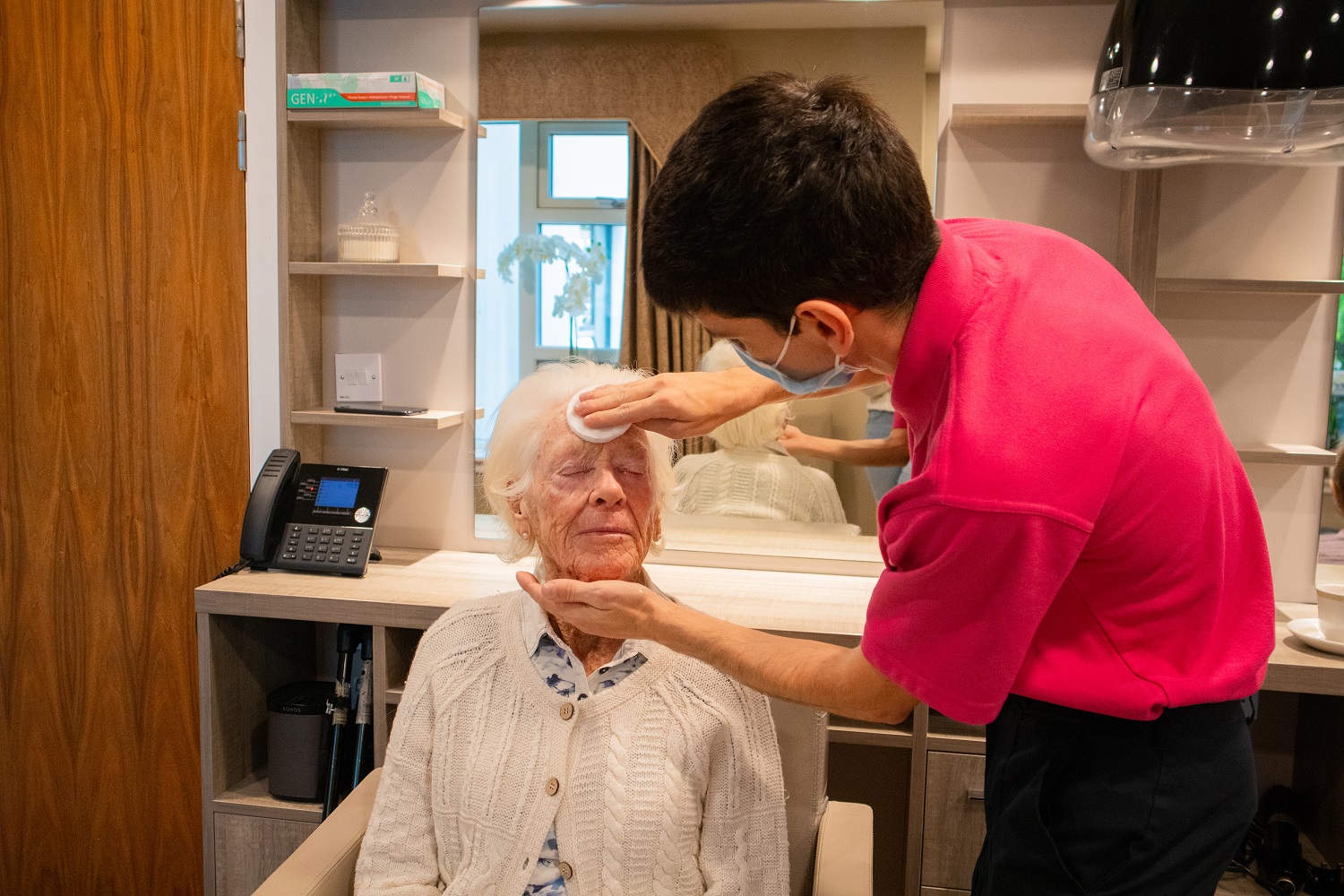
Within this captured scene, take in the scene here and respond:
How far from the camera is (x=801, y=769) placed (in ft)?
5.77

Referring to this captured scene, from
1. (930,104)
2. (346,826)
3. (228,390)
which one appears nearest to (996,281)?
(346,826)

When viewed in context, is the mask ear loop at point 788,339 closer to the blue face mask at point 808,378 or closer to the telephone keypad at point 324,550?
the blue face mask at point 808,378

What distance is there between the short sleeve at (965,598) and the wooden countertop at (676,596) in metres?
1.02

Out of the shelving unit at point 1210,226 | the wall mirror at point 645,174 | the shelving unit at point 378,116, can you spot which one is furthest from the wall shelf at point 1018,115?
the shelving unit at point 378,116

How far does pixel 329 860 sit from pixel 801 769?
29.9 inches

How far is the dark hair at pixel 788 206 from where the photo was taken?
983 millimetres

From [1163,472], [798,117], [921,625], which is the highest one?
[798,117]

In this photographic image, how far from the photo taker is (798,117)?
3.30 ft

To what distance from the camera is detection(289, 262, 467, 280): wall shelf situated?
101 inches

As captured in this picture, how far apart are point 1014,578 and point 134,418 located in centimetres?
240

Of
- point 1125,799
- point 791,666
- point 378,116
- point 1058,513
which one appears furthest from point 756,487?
point 1058,513

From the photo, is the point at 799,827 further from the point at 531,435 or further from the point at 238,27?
the point at 238,27

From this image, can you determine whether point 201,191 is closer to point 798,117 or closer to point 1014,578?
point 798,117

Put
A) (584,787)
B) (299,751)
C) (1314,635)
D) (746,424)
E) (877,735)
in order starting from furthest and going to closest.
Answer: (746,424)
(299,751)
(877,735)
(1314,635)
(584,787)
